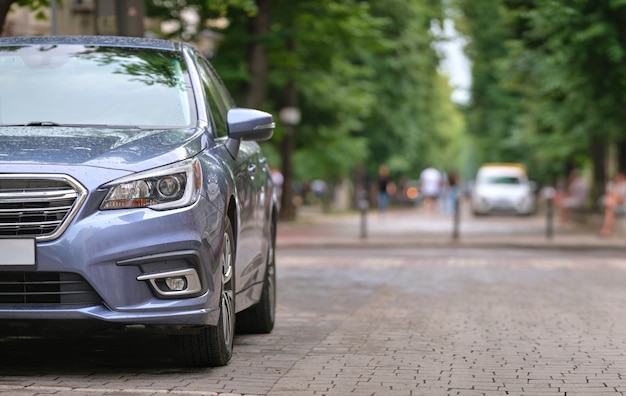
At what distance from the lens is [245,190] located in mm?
8430

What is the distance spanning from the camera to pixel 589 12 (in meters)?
26.1

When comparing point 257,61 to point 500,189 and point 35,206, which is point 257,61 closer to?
point 500,189

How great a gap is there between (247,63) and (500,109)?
→ 1282 inches

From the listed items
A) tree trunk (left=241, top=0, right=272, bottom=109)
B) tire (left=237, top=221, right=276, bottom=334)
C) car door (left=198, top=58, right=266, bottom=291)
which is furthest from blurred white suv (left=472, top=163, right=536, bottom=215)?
car door (left=198, top=58, right=266, bottom=291)

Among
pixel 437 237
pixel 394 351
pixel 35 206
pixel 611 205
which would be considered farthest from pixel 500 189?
pixel 35 206

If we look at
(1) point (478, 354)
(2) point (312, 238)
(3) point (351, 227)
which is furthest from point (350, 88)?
(1) point (478, 354)

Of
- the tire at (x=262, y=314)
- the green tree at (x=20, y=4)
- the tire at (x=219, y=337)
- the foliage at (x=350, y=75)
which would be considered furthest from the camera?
the foliage at (x=350, y=75)

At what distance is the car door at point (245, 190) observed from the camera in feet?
26.9

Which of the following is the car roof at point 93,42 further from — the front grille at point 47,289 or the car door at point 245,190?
the front grille at point 47,289

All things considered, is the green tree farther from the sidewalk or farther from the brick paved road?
the sidewalk

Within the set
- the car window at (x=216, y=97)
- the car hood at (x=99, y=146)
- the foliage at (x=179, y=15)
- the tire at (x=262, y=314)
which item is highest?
the foliage at (x=179, y=15)

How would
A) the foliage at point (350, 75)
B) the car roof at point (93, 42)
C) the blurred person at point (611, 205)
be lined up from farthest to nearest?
the blurred person at point (611, 205) < the foliage at point (350, 75) < the car roof at point (93, 42)

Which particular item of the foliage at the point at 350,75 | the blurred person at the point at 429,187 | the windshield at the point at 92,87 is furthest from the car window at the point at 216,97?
the blurred person at the point at 429,187

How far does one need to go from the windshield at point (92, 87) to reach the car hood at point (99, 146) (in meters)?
0.28
